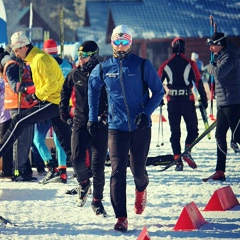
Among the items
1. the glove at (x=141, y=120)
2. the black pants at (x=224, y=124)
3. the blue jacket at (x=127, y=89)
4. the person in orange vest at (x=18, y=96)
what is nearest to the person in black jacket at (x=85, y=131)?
the blue jacket at (x=127, y=89)

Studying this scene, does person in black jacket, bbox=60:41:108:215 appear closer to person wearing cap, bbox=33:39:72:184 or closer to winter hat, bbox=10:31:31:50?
winter hat, bbox=10:31:31:50

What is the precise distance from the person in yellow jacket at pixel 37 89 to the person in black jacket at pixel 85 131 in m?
0.84

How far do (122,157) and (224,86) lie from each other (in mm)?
3156

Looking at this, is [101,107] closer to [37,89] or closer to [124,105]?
[124,105]

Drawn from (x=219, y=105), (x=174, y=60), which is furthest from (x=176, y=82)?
(x=219, y=105)

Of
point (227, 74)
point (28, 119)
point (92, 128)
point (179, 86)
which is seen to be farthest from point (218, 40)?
point (92, 128)

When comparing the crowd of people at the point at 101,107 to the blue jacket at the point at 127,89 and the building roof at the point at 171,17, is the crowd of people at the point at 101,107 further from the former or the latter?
the building roof at the point at 171,17

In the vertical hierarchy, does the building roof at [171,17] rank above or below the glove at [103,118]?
above

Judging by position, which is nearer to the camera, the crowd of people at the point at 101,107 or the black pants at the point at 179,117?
the crowd of people at the point at 101,107

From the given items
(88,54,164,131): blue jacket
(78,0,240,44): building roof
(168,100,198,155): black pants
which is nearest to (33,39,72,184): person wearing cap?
(168,100,198,155): black pants

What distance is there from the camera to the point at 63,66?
12281 millimetres

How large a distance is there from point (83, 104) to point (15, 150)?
2.48 m

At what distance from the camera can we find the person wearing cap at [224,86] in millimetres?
10633

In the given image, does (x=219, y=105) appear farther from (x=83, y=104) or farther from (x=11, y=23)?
(x=11, y=23)
